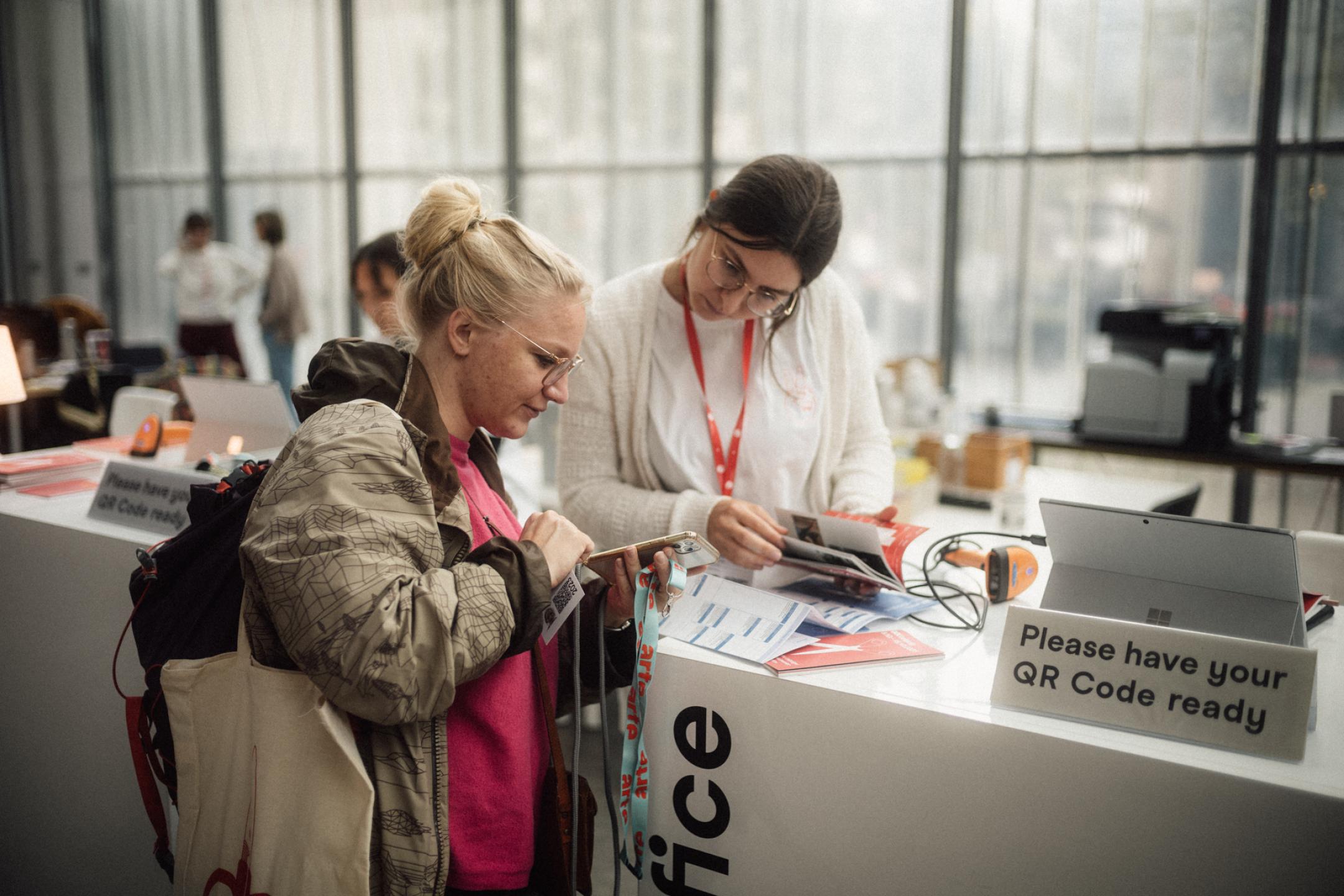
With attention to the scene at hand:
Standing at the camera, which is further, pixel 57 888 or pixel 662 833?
pixel 57 888

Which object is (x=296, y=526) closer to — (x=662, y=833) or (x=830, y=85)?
(x=662, y=833)

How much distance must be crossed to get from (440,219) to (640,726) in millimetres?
746

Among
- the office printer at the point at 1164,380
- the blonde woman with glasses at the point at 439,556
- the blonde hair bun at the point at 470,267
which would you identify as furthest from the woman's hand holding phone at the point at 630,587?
the office printer at the point at 1164,380

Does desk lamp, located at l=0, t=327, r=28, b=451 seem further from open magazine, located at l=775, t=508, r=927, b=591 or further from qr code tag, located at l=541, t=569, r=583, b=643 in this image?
open magazine, located at l=775, t=508, r=927, b=591

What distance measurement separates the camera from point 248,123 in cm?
722

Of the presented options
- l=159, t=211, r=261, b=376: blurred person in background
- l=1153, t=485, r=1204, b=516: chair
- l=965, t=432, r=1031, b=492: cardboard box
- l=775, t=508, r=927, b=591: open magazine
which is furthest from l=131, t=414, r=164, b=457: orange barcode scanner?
l=159, t=211, r=261, b=376: blurred person in background

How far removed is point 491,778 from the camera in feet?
3.95

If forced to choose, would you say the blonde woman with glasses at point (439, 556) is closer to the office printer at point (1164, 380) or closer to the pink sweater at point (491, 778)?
the pink sweater at point (491, 778)

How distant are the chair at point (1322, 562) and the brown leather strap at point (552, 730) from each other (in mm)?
1608

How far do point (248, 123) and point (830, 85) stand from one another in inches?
179

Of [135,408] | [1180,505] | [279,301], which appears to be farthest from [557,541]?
[279,301]

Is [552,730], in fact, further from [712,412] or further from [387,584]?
[712,412]

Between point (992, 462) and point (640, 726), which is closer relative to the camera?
point (640, 726)

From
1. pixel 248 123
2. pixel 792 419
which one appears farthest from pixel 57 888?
pixel 248 123
